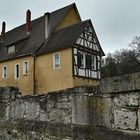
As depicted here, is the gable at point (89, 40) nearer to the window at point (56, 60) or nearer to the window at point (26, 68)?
the window at point (56, 60)

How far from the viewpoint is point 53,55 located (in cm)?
2614

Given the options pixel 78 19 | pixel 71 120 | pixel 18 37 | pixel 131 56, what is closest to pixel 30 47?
pixel 18 37

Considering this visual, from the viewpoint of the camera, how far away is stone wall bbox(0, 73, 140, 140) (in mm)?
3686

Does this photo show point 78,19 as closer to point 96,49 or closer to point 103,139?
point 96,49

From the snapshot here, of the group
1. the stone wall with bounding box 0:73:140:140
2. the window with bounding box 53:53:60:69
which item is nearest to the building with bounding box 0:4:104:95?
the window with bounding box 53:53:60:69

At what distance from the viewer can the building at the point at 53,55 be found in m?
24.8

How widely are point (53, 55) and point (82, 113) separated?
71.6ft

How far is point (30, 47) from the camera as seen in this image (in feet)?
94.7

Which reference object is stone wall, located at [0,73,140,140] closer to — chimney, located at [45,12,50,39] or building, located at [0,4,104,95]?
building, located at [0,4,104,95]

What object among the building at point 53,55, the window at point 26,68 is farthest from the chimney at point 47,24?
the window at point 26,68

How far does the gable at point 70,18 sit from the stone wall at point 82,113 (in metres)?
24.2

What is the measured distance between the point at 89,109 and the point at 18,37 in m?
29.2

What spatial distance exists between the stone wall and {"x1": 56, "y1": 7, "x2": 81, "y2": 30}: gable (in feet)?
79.4

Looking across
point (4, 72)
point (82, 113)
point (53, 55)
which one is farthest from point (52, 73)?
point (82, 113)
